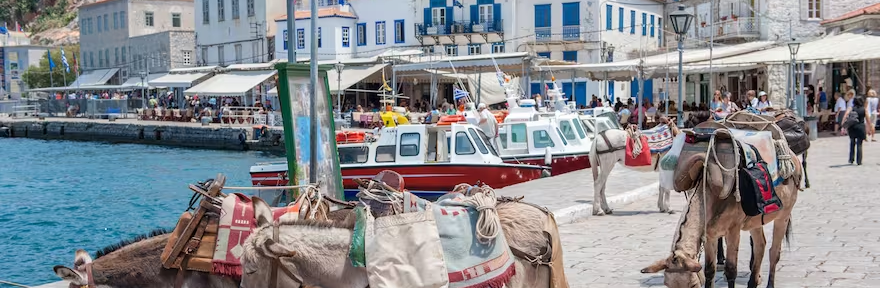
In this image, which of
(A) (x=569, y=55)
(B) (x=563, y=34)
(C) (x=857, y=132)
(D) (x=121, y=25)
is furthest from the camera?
(D) (x=121, y=25)

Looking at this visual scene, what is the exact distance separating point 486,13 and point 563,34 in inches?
184

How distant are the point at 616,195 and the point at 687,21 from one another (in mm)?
4830

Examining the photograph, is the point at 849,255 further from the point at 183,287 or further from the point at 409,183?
the point at 409,183

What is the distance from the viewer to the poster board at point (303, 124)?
10844 mm

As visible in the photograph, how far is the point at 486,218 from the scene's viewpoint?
16.4 feet

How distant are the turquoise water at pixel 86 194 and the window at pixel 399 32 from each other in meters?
15.7

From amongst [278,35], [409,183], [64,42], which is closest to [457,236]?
[409,183]

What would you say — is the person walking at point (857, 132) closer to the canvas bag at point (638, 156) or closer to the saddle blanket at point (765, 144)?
the canvas bag at point (638, 156)

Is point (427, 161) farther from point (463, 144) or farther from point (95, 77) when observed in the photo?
point (95, 77)

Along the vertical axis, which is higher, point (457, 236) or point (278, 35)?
point (278, 35)

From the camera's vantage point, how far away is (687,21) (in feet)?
59.5

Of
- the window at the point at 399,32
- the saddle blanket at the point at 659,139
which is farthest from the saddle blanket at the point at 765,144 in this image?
the window at the point at 399,32

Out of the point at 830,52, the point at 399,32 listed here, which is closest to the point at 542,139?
the point at 830,52

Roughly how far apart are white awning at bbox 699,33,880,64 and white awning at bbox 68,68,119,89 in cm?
5782
